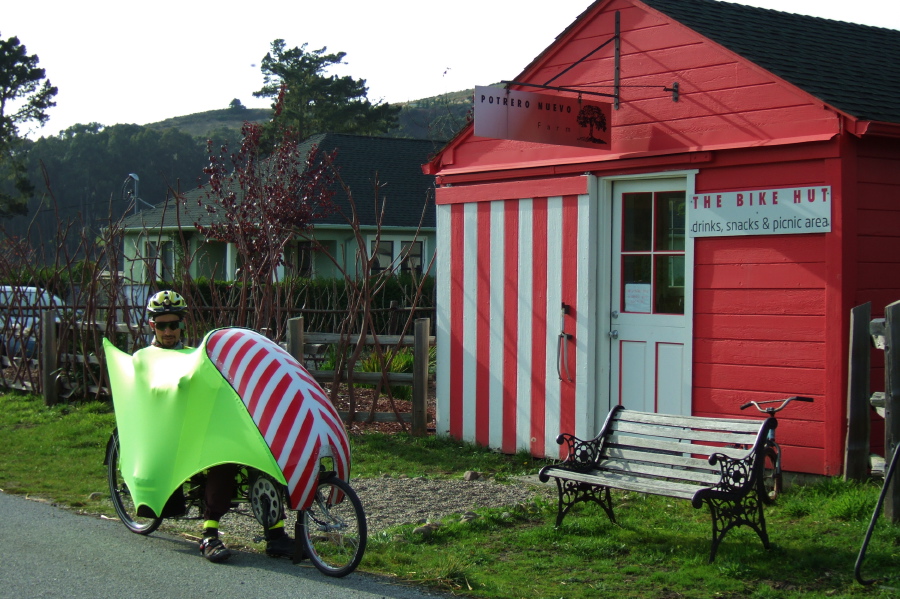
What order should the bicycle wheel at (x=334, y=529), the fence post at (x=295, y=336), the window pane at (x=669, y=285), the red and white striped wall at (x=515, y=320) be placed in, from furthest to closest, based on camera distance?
the fence post at (x=295, y=336), the red and white striped wall at (x=515, y=320), the window pane at (x=669, y=285), the bicycle wheel at (x=334, y=529)

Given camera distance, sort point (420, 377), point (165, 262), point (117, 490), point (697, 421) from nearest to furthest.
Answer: point (697, 421), point (117, 490), point (420, 377), point (165, 262)

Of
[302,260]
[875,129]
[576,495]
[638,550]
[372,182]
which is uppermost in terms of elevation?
[372,182]

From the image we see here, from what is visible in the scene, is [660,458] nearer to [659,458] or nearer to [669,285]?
[659,458]

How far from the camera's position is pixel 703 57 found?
8.24 meters

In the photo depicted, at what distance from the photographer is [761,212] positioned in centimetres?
776

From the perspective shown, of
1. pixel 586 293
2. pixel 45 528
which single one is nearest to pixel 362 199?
pixel 586 293

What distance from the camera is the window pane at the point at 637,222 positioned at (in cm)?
866

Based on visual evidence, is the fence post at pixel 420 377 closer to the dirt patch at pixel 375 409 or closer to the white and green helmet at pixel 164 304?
the dirt patch at pixel 375 409

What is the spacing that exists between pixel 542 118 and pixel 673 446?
3175mm

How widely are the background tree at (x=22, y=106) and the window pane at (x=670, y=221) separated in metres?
32.9

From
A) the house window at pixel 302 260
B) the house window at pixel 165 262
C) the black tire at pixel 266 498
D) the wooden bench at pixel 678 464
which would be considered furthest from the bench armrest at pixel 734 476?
the house window at pixel 302 260

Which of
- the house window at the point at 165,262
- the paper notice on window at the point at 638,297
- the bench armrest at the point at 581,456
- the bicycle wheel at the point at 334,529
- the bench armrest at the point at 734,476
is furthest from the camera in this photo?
the house window at the point at 165,262

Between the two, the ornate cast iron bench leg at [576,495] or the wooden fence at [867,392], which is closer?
the wooden fence at [867,392]

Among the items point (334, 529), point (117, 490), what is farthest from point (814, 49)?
point (117, 490)
